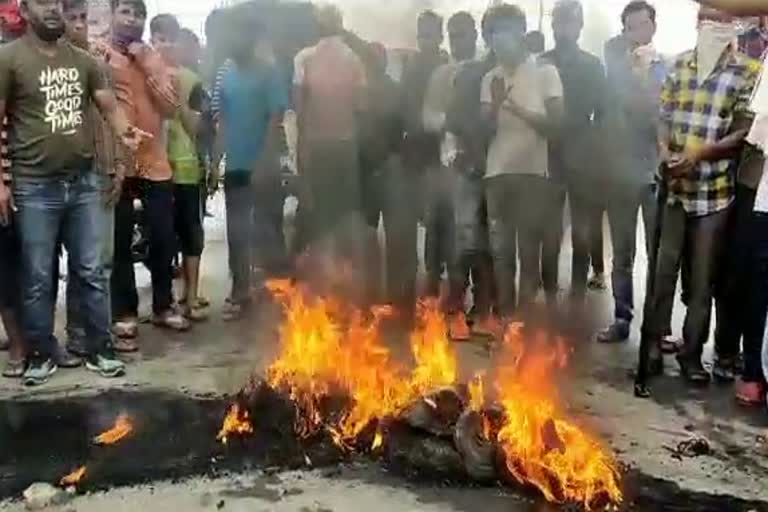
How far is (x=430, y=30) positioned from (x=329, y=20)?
2.20 feet

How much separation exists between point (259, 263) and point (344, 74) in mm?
1517

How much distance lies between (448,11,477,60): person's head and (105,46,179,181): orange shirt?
5.93 ft

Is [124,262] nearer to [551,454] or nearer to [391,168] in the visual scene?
[391,168]

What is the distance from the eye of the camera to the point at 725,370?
5.73m

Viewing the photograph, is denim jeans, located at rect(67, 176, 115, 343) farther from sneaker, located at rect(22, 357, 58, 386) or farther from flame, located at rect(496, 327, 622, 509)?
flame, located at rect(496, 327, 622, 509)

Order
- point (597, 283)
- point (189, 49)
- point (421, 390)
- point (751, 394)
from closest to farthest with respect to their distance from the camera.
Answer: point (421, 390) → point (751, 394) → point (189, 49) → point (597, 283)

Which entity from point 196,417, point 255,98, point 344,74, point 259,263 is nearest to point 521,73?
point 344,74

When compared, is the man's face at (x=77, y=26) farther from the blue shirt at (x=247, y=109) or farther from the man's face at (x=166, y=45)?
the blue shirt at (x=247, y=109)

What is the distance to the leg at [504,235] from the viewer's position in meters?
6.27

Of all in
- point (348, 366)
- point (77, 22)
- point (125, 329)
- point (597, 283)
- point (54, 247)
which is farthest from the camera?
point (597, 283)

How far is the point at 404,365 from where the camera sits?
5469 millimetres

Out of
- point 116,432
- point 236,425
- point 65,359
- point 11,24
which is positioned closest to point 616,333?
point 236,425

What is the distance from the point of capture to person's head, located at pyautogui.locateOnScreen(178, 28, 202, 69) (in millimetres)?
6793

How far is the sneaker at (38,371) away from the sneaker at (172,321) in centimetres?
113
